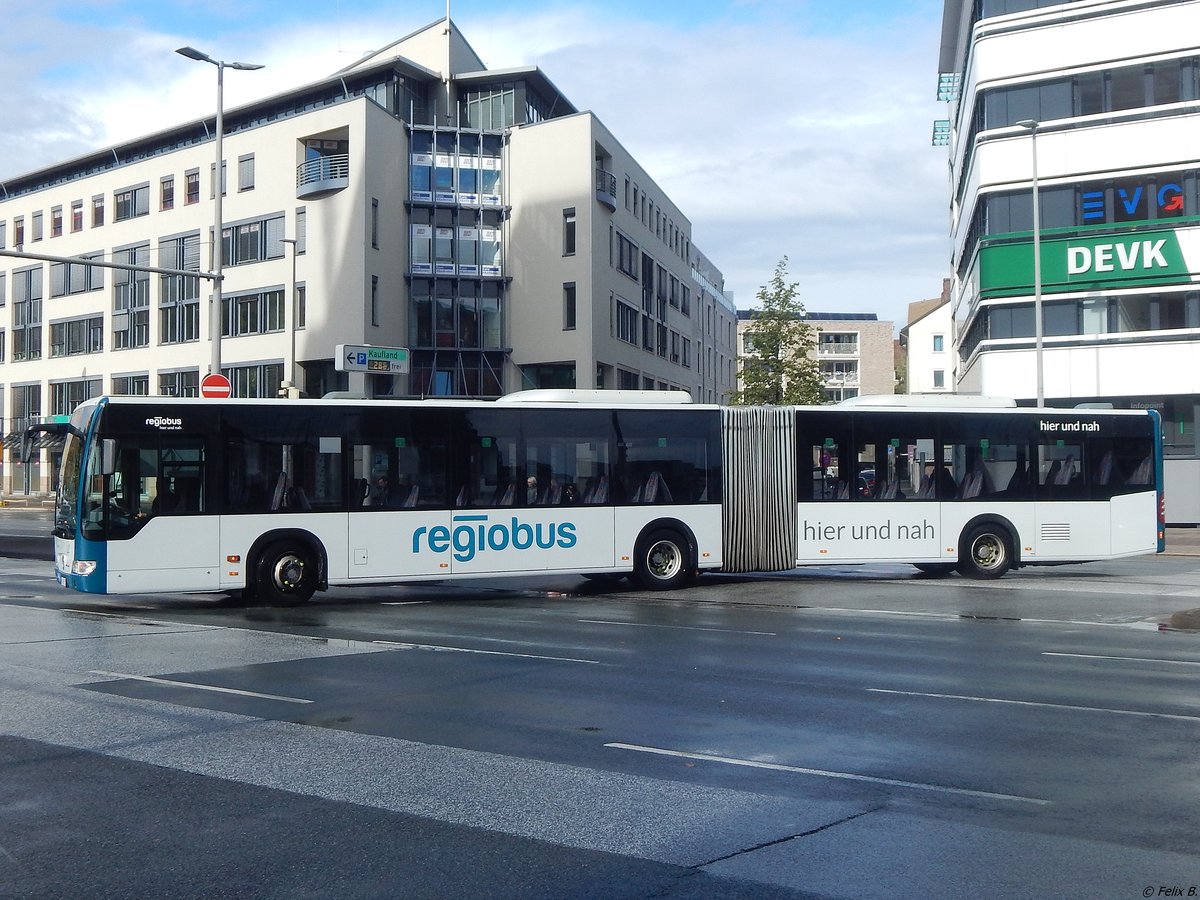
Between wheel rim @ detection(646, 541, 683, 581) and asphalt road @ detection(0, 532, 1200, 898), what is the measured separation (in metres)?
4.99

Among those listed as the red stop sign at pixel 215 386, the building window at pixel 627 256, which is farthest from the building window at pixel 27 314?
the red stop sign at pixel 215 386

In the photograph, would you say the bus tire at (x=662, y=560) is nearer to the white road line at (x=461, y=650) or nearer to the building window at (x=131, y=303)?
the white road line at (x=461, y=650)

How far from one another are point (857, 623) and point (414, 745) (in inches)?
339

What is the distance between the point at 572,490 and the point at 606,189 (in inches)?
1520

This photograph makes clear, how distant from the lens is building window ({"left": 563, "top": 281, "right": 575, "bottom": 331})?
53.8 m

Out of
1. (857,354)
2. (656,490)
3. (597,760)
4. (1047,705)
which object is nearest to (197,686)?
(597,760)

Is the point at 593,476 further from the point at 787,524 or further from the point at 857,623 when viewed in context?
the point at 857,623

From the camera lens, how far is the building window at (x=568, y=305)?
53781 millimetres

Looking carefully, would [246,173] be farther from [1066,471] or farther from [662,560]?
[1066,471]

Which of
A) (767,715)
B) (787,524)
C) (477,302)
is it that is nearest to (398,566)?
(787,524)

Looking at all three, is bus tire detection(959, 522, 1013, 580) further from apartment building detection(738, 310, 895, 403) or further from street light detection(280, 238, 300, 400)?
apartment building detection(738, 310, 895, 403)

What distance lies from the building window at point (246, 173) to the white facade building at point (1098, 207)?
1259 inches

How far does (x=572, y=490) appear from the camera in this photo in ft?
62.4

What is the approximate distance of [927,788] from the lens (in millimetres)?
6691
